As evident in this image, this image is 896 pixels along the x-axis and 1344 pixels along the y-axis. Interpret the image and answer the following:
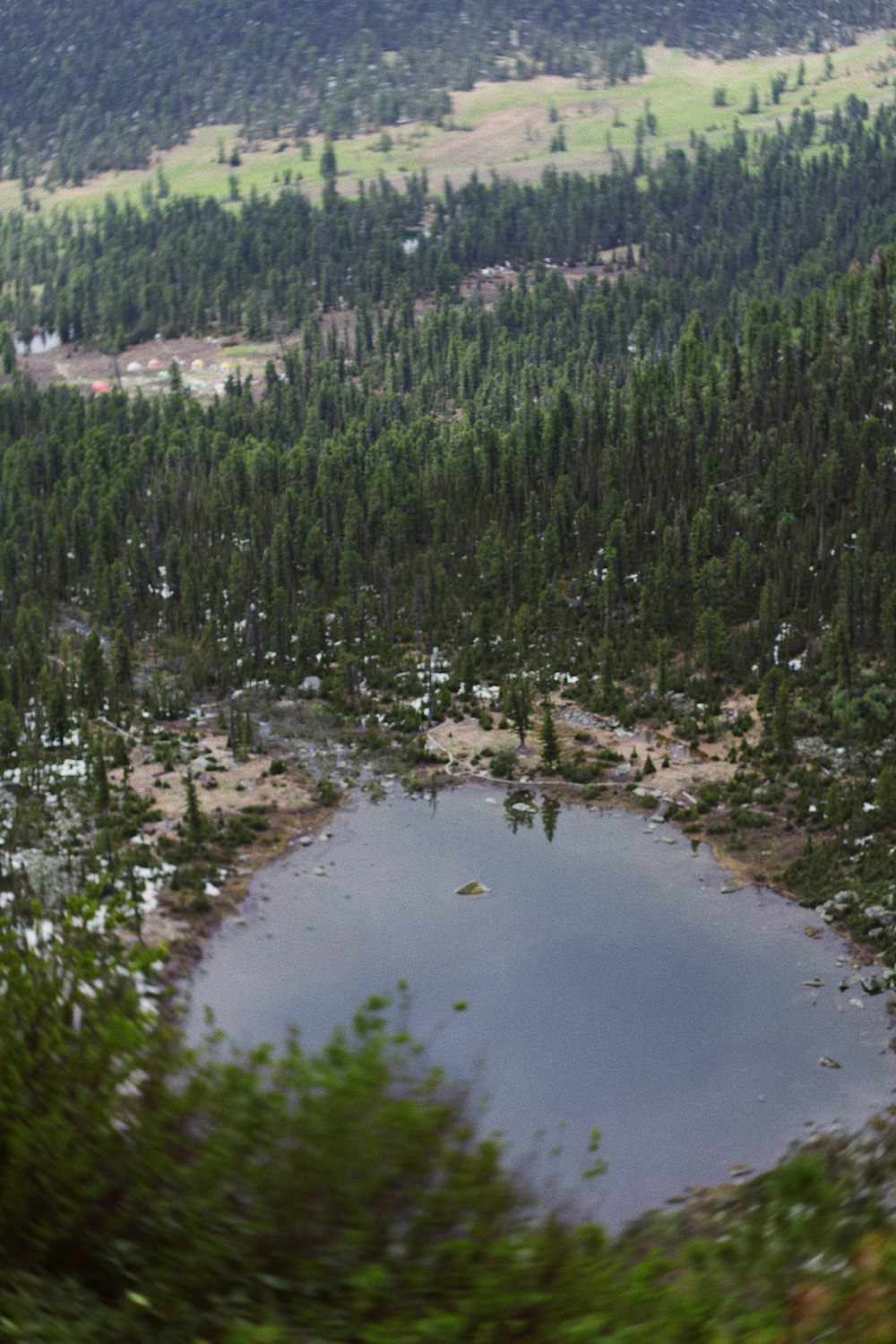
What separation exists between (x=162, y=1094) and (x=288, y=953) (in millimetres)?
37778

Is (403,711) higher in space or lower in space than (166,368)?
lower

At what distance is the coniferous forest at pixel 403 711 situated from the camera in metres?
17.8

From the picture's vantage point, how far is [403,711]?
83.8 metres

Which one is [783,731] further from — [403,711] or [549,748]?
[403,711]

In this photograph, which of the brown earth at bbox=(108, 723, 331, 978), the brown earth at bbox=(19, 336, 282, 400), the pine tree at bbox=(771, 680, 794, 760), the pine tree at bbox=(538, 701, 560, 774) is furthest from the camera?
the brown earth at bbox=(19, 336, 282, 400)

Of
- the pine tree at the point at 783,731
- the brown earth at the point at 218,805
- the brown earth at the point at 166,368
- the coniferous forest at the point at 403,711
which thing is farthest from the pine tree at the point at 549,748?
the brown earth at the point at 166,368

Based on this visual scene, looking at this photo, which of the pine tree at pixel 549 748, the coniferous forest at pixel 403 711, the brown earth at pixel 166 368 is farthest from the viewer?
the brown earth at pixel 166 368

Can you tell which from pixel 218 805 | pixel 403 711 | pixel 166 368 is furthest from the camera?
pixel 166 368

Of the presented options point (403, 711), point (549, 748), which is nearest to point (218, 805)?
point (403, 711)

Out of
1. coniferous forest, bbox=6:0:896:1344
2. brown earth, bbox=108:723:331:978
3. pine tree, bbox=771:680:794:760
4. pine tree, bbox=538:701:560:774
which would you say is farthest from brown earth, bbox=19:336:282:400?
pine tree, bbox=771:680:794:760

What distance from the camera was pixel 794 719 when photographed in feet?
253

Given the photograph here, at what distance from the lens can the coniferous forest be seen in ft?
58.4

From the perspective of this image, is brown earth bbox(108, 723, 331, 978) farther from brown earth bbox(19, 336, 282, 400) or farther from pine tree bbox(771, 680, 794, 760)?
brown earth bbox(19, 336, 282, 400)

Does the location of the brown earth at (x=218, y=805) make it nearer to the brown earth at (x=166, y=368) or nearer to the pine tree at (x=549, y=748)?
the pine tree at (x=549, y=748)
